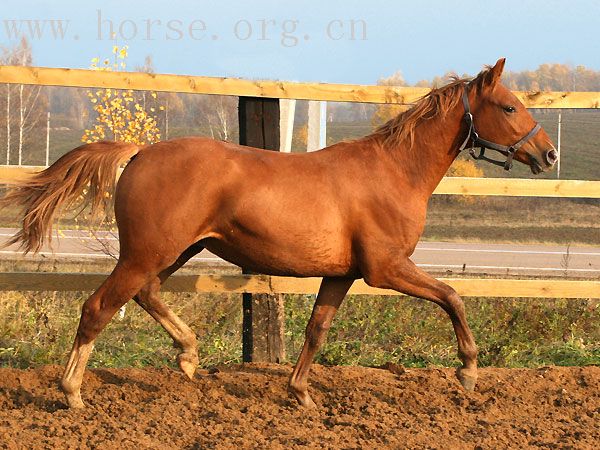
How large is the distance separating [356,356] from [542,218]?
21.9 meters

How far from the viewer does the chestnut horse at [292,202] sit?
14.5 feet

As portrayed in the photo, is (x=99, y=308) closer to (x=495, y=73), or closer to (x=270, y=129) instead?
(x=270, y=129)

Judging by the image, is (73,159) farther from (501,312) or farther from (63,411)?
(501,312)

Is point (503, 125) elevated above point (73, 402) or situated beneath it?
elevated above

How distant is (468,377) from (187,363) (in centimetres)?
171

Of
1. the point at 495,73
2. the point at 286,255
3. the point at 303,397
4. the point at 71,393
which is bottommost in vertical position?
the point at 303,397

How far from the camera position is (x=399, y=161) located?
15.7ft

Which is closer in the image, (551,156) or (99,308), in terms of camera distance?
(99,308)

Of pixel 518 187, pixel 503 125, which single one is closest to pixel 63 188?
pixel 503 125

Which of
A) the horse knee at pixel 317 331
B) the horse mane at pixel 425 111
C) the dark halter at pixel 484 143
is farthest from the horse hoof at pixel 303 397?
the dark halter at pixel 484 143

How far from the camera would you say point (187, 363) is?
492cm

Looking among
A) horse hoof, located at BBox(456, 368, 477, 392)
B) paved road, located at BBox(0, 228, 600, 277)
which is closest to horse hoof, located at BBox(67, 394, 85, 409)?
horse hoof, located at BBox(456, 368, 477, 392)

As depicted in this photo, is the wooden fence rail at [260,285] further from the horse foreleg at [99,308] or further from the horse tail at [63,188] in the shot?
the horse foreleg at [99,308]

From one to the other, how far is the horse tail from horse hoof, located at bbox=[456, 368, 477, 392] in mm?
2341
